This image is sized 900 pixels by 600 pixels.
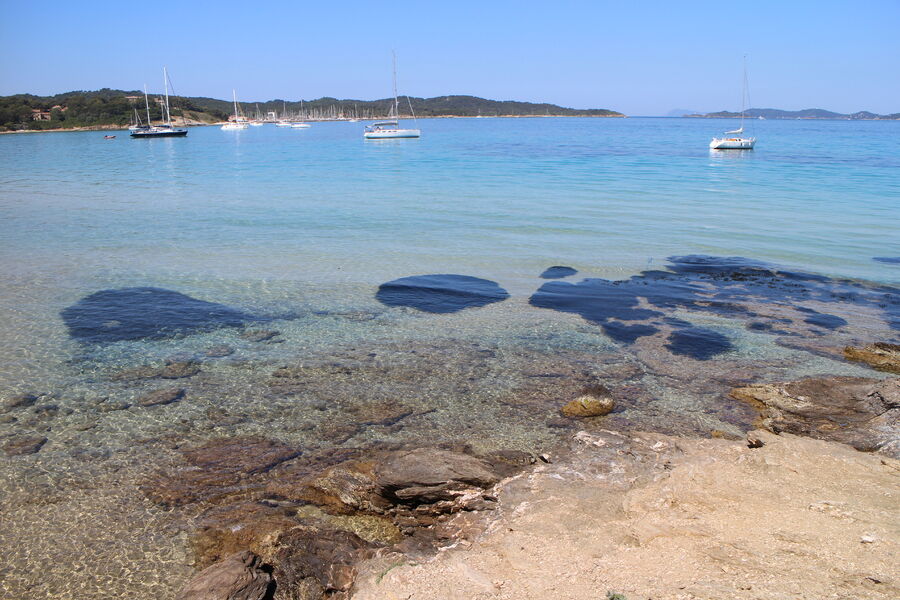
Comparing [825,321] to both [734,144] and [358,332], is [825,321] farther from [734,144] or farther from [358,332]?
[734,144]

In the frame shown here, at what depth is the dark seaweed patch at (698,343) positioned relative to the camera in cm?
926

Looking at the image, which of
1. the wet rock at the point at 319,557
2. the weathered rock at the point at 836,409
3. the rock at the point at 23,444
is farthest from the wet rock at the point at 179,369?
the weathered rock at the point at 836,409

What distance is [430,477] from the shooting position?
5598mm

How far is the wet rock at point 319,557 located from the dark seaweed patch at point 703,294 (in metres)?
6.34

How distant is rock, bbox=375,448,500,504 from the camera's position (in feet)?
18.1

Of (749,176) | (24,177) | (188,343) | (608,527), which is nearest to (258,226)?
(188,343)

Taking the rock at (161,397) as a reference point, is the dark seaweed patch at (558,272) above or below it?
above

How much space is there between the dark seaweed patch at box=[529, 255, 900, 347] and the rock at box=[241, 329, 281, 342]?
16.4ft

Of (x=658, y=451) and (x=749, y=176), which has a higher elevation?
(x=749, y=176)

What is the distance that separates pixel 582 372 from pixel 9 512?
6.73 m

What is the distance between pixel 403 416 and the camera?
24.1 ft

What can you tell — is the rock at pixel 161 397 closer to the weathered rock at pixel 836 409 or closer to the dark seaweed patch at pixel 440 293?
the dark seaweed patch at pixel 440 293

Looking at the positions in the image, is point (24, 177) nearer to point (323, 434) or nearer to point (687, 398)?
point (323, 434)

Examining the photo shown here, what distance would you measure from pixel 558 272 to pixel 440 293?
130 inches
